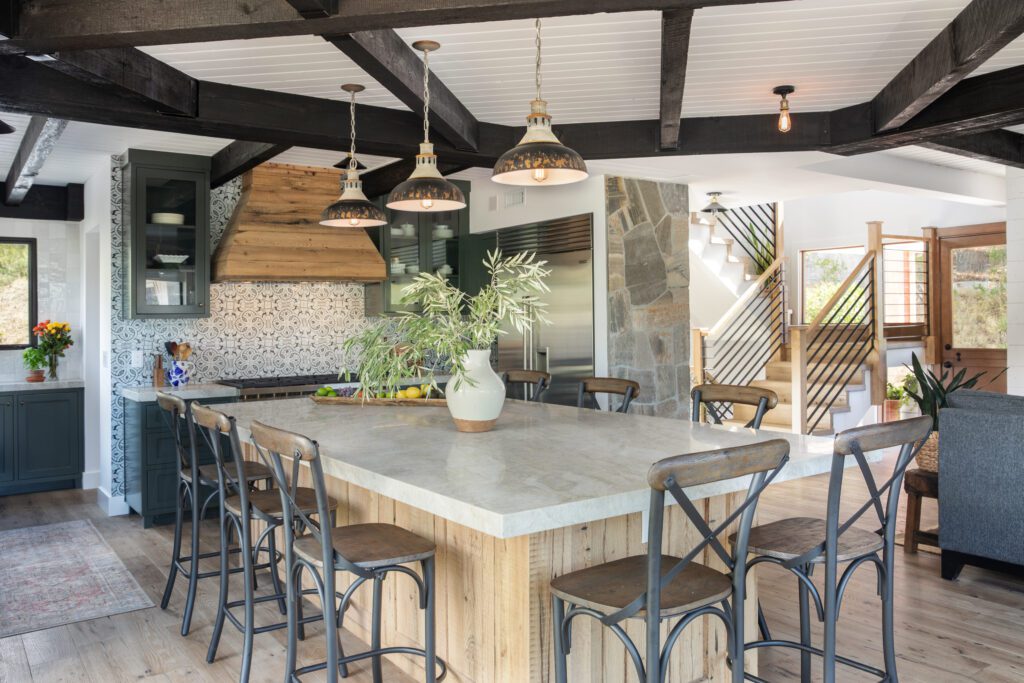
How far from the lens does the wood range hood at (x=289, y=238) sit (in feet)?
18.0

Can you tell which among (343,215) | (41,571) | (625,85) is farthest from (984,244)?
(41,571)

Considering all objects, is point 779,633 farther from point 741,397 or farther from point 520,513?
point 520,513

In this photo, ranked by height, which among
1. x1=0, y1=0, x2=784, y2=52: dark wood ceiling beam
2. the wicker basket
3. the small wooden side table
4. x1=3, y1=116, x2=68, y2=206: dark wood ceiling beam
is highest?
x1=3, y1=116, x2=68, y2=206: dark wood ceiling beam

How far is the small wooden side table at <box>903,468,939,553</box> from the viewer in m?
4.19

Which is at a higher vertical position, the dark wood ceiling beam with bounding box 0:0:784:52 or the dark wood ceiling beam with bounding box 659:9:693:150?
the dark wood ceiling beam with bounding box 659:9:693:150

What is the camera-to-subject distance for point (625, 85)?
407cm

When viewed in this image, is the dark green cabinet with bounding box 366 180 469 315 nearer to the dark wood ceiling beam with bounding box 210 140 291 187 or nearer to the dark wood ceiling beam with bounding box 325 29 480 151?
the dark wood ceiling beam with bounding box 210 140 291 187

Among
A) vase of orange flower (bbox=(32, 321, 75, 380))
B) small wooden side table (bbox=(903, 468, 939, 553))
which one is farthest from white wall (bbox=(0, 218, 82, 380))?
small wooden side table (bbox=(903, 468, 939, 553))

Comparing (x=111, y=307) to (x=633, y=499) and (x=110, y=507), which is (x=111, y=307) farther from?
(x=633, y=499)

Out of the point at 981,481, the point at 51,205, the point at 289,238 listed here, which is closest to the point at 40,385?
the point at 51,205

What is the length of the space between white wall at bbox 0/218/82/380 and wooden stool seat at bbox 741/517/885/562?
6186 mm

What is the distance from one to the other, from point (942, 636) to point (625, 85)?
9.76 ft

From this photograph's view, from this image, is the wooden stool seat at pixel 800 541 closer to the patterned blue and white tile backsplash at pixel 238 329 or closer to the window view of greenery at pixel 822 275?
the patterned blue and white tile backsplash at pixel 238 329

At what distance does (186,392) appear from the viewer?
16.7 feet
